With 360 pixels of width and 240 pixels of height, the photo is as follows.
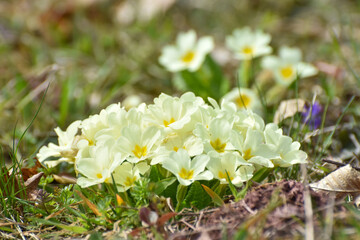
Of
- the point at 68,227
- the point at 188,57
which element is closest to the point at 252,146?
the point at 68,227

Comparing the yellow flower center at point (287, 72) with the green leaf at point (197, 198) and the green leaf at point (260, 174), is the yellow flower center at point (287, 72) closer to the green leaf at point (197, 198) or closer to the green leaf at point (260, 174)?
the green leaf at point (260, 174)

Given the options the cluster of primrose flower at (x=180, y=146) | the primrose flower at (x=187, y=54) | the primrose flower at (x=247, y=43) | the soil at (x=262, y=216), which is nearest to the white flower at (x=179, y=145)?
the cluster of primrose flower at (x=180, y=146)

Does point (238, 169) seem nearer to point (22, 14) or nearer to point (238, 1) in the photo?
point (238, 1)

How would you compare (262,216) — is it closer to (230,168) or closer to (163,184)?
(230,168)

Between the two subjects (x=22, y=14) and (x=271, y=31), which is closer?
(x=271, y=31)

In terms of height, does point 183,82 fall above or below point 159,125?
below

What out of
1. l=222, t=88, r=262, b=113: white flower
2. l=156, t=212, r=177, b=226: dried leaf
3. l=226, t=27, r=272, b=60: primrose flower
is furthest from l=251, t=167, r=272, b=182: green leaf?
l=226, t=27, r=272, b=60: primrose flower

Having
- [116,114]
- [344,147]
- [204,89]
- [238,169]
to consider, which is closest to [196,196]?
[238,169]
